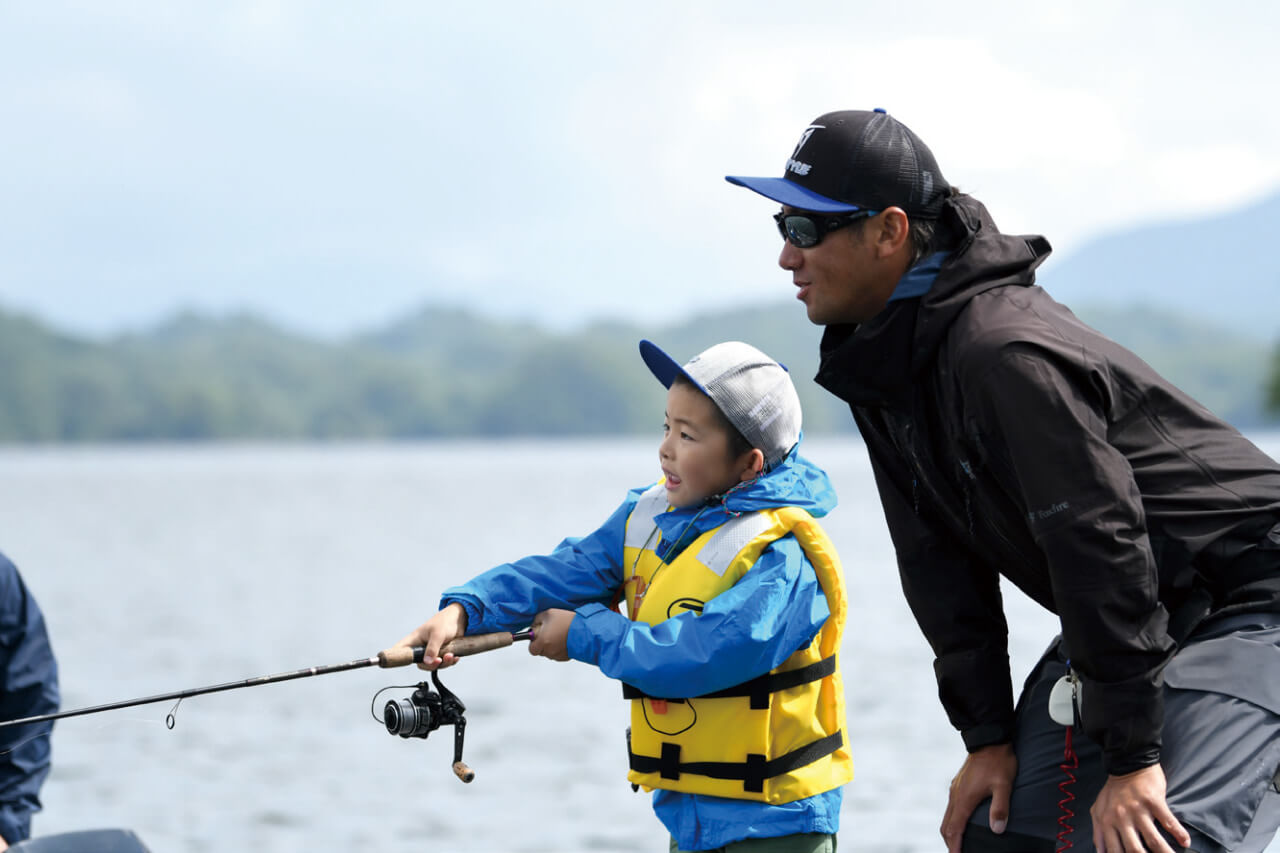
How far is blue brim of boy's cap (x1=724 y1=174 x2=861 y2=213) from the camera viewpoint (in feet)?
9.05

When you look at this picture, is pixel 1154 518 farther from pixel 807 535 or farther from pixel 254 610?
pixel 254 610

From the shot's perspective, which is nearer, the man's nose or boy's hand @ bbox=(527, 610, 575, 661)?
the man's nose

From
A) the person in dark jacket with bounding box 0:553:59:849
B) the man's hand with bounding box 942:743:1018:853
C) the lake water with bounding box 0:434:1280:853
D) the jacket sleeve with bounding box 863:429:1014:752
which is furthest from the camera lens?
the lake water with bounding box 0:434:1280:853

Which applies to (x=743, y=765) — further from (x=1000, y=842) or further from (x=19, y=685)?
(x=19, y=685)

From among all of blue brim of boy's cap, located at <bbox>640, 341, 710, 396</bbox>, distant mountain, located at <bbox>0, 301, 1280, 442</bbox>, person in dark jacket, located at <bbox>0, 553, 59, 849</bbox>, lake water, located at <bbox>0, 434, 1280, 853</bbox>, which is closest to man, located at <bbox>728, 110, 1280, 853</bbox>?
blue brim of boy's cap, located at <bbox>640, 341, 710, 396</bbox>

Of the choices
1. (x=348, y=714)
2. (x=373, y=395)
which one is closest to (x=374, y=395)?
(x=373, y=395)

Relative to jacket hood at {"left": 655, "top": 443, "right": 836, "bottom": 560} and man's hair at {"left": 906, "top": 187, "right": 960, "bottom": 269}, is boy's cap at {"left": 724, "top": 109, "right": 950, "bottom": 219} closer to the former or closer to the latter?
man's hair at {"left": 906, "top": 187, "right": 960, "bottom": 269}

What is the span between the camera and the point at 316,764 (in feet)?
34.3

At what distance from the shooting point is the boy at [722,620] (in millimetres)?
3061

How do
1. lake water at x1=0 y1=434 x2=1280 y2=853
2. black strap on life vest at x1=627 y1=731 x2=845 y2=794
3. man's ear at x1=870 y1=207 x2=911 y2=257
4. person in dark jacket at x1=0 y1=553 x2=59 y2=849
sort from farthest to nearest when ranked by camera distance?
lake water at x1=0 y1=434 x2=1280 y2=853 < person in dark jacket at x1=0 y1=553 x2=59 y2=849 < black strap on life vest at x1=627 y1=731 x2=845 y2=794 < man's ear at x1=870 y1=207 x2=911 y2=257

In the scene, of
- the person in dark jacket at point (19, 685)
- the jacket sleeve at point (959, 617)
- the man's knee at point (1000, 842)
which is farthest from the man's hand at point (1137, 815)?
the person in dark jacket at point (19, 685)

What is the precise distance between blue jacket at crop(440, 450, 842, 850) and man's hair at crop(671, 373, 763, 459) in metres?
0.09

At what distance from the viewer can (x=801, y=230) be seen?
2801mm

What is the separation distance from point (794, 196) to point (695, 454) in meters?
0.73
